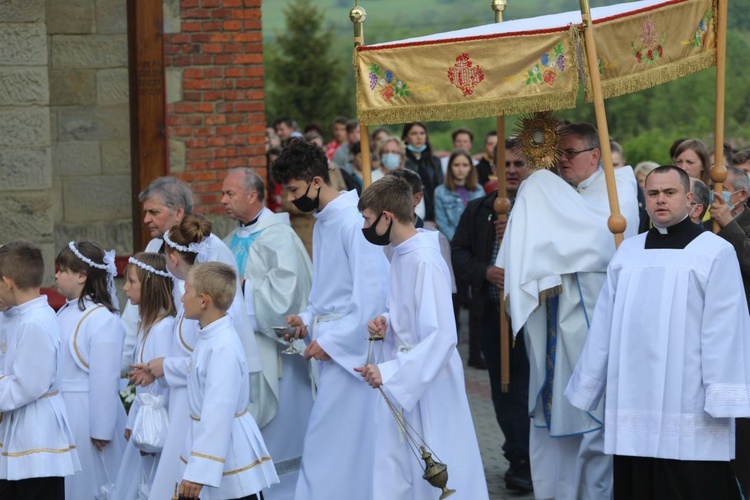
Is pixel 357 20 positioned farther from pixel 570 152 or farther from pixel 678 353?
pixel 678 353

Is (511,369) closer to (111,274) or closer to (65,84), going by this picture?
(111,274)

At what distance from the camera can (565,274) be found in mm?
6699

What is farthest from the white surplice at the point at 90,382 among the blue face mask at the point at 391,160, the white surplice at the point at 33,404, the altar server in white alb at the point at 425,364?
the blue face mask at the point at 391,160

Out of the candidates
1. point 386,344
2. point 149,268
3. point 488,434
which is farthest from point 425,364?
point 488,434

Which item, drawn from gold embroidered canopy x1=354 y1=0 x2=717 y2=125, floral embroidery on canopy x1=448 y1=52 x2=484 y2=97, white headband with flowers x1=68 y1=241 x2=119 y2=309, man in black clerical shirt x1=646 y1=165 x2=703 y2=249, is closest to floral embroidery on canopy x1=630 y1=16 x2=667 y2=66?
gold embroidered canopy x1=354 y1=0 x2=717 y2=125

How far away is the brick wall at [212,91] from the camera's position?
10.0 m

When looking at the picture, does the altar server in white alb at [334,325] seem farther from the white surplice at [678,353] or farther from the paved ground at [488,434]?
the white surplice at [678,353]

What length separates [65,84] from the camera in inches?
430

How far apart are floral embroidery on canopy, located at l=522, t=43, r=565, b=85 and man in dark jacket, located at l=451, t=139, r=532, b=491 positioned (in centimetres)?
126

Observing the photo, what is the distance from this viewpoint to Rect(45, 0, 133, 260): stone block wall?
1089 centimetres

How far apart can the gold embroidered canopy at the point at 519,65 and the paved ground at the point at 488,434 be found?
8.34ft

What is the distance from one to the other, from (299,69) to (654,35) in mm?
18402

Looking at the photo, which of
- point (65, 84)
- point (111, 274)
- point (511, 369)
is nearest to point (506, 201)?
point (511, 369)

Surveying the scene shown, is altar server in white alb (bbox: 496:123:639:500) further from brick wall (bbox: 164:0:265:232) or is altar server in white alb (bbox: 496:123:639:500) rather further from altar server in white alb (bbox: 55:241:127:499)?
brick wall (bbox: 164:0:265:232)
